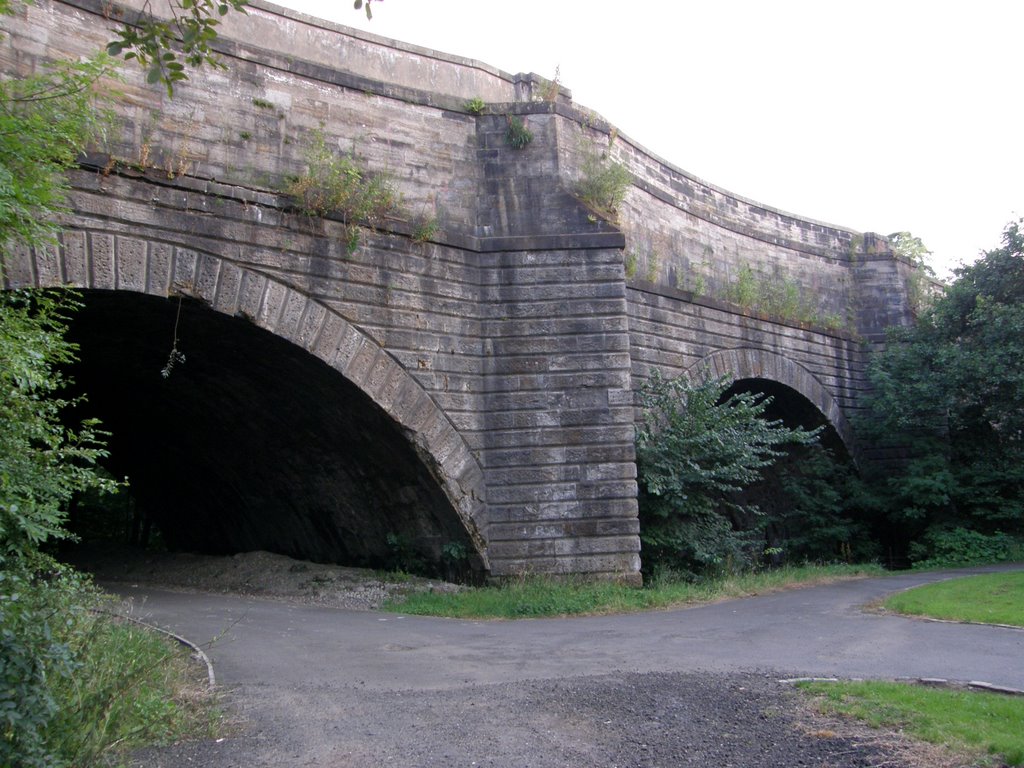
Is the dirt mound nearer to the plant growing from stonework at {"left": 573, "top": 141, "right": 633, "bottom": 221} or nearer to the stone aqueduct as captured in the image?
the stone aqueduct

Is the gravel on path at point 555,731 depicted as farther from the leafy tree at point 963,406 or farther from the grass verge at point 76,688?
the leafy tree at point 963,406

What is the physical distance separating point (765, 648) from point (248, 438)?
26.4 ft

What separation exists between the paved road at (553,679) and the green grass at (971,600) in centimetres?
51

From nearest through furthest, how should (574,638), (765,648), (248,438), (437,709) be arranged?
(437,709)
(765,648)
(574,638)
(248,438)

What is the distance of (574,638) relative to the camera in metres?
8.31

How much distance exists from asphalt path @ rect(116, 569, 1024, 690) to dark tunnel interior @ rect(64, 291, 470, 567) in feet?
6.65

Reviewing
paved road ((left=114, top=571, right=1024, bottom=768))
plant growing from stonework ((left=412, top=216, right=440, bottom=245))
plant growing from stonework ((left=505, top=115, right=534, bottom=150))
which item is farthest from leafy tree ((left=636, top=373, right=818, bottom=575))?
plant growing from stonework ((left=412, top=216, right=440, bottom=245))

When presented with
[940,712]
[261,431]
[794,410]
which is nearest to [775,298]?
[794,410]

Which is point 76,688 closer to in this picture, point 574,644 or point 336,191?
point 574,644

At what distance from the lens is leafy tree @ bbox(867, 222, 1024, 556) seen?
57.0 ft

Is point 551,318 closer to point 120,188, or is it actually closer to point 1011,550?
point 120,188

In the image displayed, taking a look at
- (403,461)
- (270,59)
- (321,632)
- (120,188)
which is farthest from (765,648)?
(270,59)

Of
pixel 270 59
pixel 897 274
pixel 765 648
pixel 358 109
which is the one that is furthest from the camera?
pixel 897 274

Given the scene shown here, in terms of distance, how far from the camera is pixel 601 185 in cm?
1264
